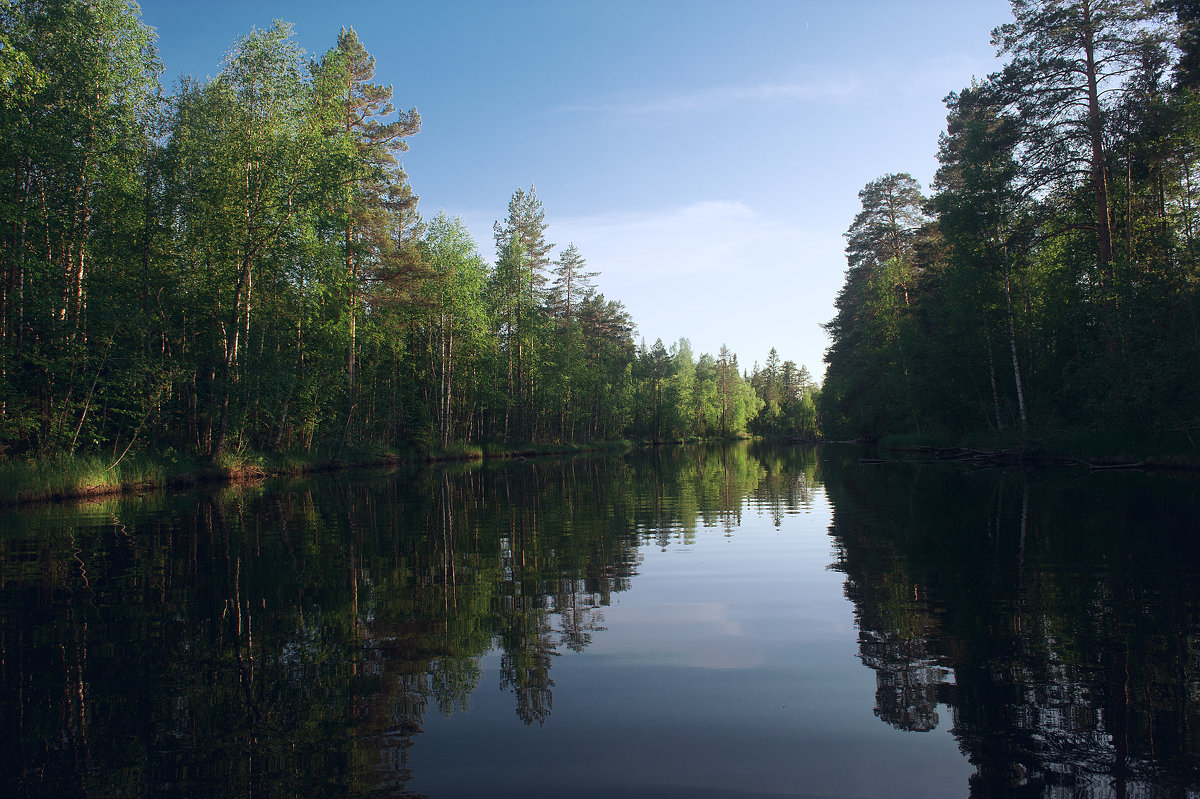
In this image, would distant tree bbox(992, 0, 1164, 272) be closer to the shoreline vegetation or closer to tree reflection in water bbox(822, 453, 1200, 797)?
the shoreline vegetation

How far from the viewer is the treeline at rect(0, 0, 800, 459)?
→ 1936 centimetres

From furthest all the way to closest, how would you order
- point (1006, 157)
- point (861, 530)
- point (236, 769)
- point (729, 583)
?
point (1006, 157) < point (861, 530) < point (729, 583) < point (236, 769)

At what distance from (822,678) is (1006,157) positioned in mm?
28966

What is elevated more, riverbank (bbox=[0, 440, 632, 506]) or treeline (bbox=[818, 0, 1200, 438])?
treeline (bbox=[818, 0, 1200, 438])

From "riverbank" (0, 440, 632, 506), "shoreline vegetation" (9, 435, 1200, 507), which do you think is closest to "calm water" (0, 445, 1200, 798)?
"riverbank" (0, 440, 632, 506)

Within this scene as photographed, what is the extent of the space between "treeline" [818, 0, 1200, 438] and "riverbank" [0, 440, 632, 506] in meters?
31.4

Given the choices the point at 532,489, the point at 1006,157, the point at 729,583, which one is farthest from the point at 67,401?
the point at 1006,157

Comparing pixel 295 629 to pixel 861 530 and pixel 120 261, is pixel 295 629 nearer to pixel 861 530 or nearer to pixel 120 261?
pixel 861 530

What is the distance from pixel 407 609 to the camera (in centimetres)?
646

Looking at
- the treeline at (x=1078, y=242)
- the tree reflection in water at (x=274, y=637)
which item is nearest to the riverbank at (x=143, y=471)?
the tree reflection in water at (x=274, y=637)

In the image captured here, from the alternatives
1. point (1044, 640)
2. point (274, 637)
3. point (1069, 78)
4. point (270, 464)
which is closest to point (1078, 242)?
point (1069, 78)

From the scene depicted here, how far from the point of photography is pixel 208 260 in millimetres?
26219

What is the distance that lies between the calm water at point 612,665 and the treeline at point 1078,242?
13775mm

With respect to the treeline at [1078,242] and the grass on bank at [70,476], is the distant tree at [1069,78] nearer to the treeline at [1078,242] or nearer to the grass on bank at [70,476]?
the treeline at [1078,242]
